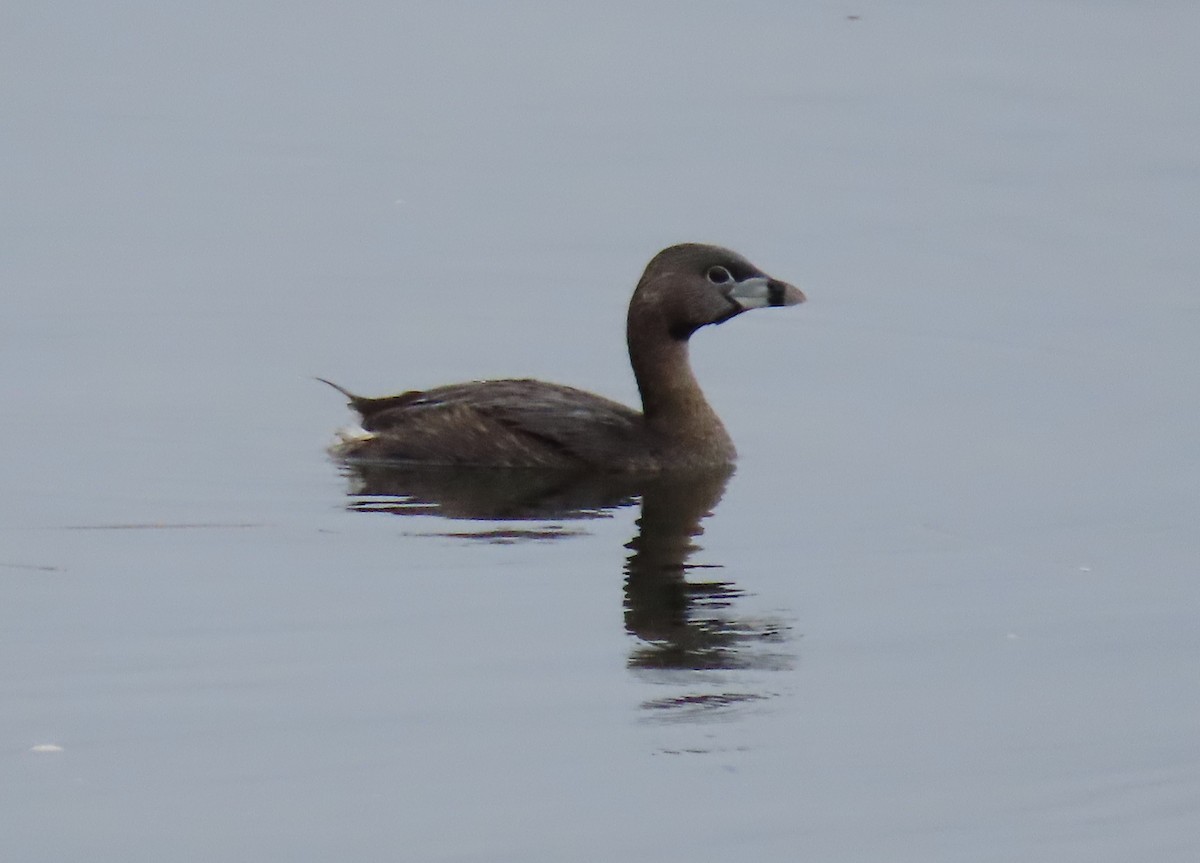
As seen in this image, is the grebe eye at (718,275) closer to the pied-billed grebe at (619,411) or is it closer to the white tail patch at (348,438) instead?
the pied-billed grebe at (619,411)

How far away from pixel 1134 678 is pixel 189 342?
6190 mm

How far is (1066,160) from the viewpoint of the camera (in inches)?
672

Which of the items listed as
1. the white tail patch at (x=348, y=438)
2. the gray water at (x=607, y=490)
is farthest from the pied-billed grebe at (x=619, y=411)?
the gray water at (x=607, y=490)

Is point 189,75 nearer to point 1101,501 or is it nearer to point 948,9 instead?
point 948,9

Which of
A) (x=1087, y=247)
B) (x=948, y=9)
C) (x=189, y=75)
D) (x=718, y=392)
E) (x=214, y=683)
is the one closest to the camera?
(x=214, y=683)

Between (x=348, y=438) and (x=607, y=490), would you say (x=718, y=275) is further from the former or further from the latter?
(x=348, y=438)

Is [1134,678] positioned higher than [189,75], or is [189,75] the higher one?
[189,75]

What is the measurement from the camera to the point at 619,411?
11.7m

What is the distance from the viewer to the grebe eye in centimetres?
1184

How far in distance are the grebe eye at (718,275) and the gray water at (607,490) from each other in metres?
0.72

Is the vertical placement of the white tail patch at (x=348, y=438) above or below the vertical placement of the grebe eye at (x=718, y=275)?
below

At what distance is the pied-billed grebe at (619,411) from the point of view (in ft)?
37.7

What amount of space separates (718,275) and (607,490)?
4.10 feet

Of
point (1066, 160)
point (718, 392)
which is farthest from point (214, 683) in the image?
point (1066, 160)
